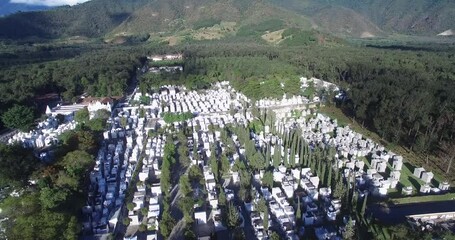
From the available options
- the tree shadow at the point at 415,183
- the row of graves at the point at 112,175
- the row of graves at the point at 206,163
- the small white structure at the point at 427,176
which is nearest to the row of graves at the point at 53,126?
the row of graves at the point at 112,175

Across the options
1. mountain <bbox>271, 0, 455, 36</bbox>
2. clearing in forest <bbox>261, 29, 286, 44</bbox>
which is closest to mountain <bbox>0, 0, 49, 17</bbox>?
mountain <bbox>271, 0, 455, 36</bbox>

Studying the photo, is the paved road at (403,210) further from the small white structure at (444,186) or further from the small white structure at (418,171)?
the small white structure at (418,171)

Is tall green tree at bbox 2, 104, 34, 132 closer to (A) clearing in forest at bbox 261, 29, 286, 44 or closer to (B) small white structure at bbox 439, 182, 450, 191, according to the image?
(B) small white structure at bbox 439, 182, 450, 191

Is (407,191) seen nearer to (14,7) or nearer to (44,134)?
(44,134)

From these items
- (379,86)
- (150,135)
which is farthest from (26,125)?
(379,86)

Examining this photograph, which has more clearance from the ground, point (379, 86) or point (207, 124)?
point (379, 86)

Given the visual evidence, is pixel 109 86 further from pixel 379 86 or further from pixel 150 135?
pixel 379 86
